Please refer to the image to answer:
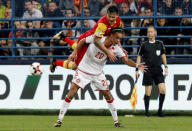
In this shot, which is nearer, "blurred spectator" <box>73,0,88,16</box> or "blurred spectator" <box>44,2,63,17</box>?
"blurred spectator" <box>73,0,88,16</box>

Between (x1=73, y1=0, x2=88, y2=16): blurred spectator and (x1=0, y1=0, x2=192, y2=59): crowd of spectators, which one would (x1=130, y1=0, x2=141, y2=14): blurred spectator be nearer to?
(x1=0, y1=0, x2=192, y2=59): crowd of spectators

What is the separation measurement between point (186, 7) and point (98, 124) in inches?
189

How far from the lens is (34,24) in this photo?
1588cm

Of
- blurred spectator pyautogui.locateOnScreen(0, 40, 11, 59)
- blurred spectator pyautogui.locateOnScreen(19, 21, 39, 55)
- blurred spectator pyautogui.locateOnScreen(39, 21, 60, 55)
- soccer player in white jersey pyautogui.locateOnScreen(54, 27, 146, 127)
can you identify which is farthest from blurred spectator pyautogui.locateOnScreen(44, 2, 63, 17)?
soccer player in white jersey pyautogui.locateOnScreen(54, 27, 146, 127)

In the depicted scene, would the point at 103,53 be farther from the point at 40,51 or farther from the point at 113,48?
the point at 40,51

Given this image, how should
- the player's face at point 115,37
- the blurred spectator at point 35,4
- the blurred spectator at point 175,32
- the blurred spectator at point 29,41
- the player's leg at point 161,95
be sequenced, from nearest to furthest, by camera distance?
the player's face at point 115,37
the player's leg at point 161,95
the blurred spectator at point 175,32
the blurred spectator at point 35,4
the blurred spectator at point 29,41

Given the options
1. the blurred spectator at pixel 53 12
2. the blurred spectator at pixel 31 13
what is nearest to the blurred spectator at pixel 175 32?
the blurred spectator at pixel 53 12

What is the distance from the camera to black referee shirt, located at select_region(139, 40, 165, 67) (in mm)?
13867

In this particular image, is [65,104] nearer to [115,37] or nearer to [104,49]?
[104,49]

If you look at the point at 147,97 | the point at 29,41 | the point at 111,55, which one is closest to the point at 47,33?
the point at 29,41

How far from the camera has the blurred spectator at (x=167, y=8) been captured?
14.8m

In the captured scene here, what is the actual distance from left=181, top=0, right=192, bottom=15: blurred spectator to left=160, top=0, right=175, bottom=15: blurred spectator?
29 cm

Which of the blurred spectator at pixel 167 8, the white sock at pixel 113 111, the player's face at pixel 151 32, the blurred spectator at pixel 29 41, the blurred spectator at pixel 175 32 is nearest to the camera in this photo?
the white sock at pixel 113 111

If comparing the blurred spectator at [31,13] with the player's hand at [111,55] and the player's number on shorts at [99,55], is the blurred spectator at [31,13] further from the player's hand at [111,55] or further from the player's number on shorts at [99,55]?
the player's hand at [111,55]
